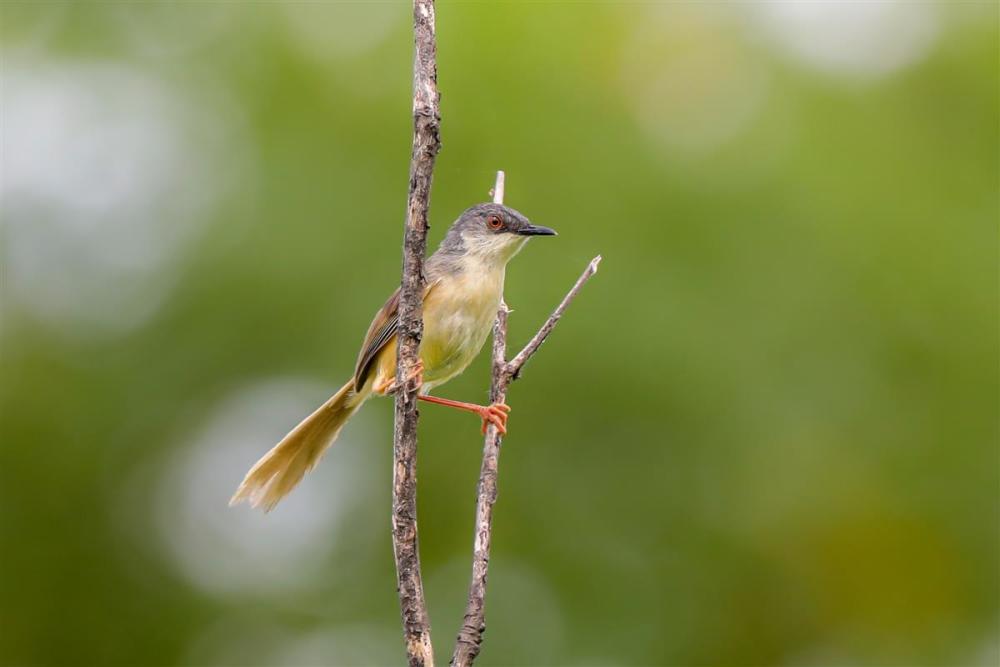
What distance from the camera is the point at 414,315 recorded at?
322 centimetres

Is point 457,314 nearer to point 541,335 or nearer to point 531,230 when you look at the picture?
point 531,230

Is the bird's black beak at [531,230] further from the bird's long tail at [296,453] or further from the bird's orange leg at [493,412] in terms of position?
the bird's long tail at [296,453]

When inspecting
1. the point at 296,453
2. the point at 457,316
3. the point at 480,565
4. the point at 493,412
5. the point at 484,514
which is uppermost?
the point at 457,316

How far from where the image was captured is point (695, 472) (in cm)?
768

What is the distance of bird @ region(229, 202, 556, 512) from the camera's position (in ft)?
16.0

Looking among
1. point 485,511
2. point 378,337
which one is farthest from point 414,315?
point 378,337

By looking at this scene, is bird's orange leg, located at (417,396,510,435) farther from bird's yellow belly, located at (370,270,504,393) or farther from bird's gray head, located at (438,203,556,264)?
bird's gray head, located at (438,203,556,264)

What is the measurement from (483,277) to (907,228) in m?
4.40

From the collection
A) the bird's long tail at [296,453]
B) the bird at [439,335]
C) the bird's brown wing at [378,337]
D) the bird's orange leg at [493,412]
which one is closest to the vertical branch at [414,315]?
the bird's orange leg at [493,412]

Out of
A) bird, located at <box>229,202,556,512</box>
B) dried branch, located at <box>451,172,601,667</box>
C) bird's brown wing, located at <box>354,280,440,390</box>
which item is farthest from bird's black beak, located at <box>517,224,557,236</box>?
dried branch, located at <box>451,172,601,667</box>

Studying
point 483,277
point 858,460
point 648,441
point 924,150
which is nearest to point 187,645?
point 648,441

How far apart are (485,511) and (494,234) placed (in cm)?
218

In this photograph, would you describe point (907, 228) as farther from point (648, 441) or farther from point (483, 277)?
point (483, 277)

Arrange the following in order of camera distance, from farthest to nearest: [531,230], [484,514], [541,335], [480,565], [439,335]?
[531,230] < [439,335] < [541,335] < [484,514] < [480,565]
